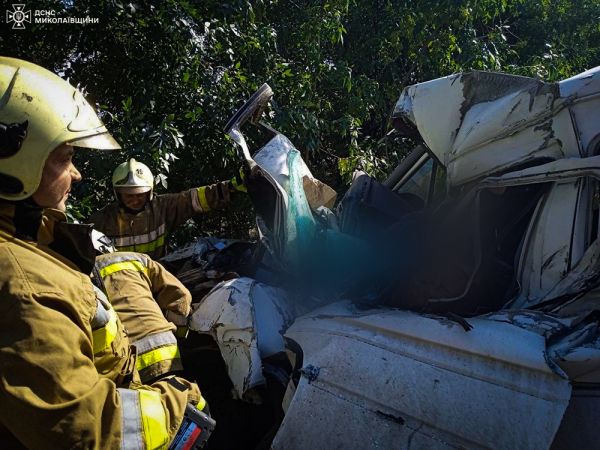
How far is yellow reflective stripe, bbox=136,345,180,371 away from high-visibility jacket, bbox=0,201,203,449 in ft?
2.37

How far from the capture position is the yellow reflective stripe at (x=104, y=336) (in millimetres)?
1463

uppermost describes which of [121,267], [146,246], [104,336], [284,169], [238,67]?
[238,67]

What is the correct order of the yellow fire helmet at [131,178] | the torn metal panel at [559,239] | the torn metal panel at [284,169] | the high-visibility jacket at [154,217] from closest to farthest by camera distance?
the torn metal panel at [559,239]
the torn metal panel at [284,169]
the yellow fire helmet at [131,178]
the high-visibility jacket at [154,217]

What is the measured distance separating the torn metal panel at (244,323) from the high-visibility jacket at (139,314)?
0.25 metres

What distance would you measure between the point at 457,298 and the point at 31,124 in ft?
6.01

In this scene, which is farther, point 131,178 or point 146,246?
point 146,246

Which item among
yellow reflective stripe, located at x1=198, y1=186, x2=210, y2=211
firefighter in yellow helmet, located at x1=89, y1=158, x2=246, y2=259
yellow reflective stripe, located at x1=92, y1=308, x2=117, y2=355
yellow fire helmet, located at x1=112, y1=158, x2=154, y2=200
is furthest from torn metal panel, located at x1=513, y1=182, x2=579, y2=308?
yellow fire helmet, located at x1=112, y1=158, x2=154, y2=200

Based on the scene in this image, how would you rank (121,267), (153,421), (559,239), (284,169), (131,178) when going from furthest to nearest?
(131,178), (284,169), (121,267), (559,239), (153,421)

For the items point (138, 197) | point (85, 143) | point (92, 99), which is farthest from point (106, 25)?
point (85, 143)

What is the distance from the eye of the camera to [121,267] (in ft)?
7.89

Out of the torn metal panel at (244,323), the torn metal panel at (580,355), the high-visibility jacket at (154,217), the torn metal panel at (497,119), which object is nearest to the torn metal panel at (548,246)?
the torn metal panel at (497,119)

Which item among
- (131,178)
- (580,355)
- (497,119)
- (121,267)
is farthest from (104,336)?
(131,178)

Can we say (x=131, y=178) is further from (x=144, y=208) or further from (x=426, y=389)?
(x=426, y=389)

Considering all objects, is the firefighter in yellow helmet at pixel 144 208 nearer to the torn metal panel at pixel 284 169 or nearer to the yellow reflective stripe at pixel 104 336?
the torn metal panel at pixel 284 169
